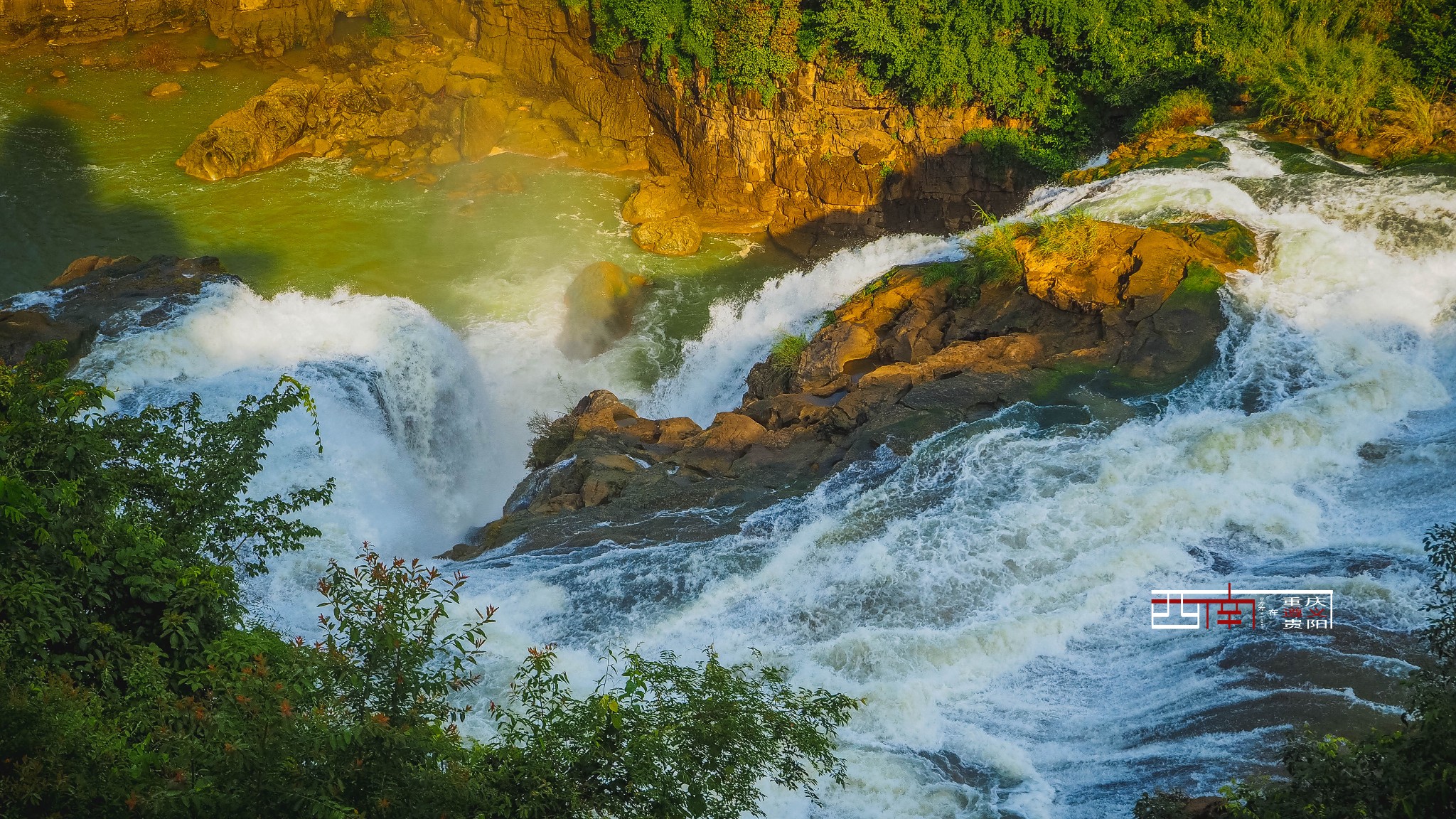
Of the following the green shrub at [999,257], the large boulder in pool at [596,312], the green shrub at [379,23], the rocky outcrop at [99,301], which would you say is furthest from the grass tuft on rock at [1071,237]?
the green shrub at [379,23]

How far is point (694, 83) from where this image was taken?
29047mm

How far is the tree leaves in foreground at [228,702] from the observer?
6289 mm

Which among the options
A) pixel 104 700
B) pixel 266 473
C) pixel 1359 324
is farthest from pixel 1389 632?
pixel 266 473

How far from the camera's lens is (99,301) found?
20.8 meters

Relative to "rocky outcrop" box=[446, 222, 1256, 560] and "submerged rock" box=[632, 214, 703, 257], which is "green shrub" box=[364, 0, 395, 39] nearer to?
"submerged rock" box=[632, 214, 703, 257]

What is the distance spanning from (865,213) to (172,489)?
21724 millimetres

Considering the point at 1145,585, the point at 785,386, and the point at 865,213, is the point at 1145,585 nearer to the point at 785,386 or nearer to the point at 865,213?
the point at 785,386

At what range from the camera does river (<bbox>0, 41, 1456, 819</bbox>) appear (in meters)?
11.8

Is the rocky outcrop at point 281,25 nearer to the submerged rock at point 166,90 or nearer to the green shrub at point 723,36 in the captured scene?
the submerged rock at point 166,90

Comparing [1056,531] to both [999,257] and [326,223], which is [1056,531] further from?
[326,223]

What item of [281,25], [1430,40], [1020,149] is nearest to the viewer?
[1430,40]

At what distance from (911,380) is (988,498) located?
337 cm

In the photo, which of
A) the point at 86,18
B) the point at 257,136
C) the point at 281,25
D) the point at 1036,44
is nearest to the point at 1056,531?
the point at 1036,44

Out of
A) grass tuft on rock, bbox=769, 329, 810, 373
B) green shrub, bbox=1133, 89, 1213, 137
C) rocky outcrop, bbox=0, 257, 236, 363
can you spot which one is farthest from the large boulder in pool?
green shrub, bbox=1133, 89, 1213, 137
